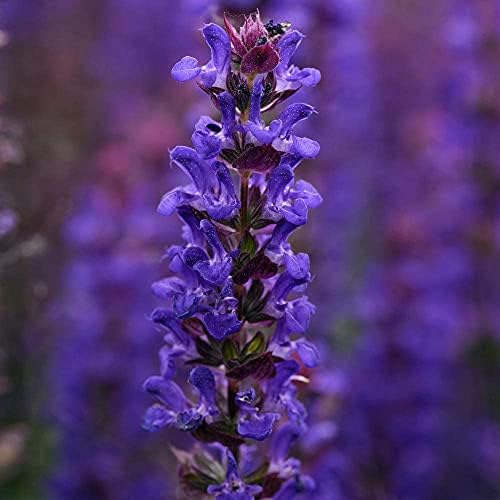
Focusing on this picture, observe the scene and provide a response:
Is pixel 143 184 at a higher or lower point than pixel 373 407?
higher

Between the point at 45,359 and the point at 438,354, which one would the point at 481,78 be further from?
the point at 45,359

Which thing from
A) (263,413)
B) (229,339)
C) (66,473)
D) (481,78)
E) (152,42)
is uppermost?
(152,42)

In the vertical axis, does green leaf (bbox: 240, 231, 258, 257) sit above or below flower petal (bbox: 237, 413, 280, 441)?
above

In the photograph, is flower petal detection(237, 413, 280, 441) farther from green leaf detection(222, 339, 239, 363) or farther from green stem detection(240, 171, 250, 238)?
green stem detection(240, 171, 250, 238)

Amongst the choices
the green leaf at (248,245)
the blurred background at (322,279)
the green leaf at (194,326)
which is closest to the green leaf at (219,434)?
the green leaf at (194,326)

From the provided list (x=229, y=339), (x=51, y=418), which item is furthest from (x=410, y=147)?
(x=229, y=339)

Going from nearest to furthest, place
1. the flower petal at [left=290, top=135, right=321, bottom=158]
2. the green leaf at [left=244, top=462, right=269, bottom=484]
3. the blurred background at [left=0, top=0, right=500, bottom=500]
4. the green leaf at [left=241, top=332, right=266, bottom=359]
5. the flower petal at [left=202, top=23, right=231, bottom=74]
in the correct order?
1. the flower petal at [left=290, top=135, right=321, bottom=158]
2. the flower petal at [left=202, top=23, right=231, bottom=74]
3. the green leaf at [left=241, top=332, right=266, bottom=359]
4. the green leaf at [left=244, top=462, right=269, bottom=484]
5. the blurred background at [left=0, top=0, right=500, bottom=500]

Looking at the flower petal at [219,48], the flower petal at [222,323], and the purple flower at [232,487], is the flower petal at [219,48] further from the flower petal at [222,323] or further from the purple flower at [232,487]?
the purple flower at [232,487]

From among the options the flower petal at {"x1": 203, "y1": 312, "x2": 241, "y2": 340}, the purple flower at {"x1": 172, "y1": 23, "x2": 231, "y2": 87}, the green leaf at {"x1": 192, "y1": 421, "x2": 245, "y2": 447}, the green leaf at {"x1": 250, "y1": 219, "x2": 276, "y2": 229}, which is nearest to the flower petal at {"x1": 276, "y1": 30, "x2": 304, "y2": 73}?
the purple flower at {"x1": 172, "y1": 23, "x2": 231, "y2": 87}
